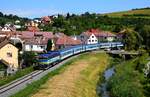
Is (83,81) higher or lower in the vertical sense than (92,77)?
higher

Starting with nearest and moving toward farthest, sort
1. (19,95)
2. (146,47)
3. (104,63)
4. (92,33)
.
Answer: (19,95) → (104,63) → (146,47) → (92,33)

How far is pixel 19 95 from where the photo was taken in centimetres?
3772

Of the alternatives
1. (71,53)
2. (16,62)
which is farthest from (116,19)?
(16,62)

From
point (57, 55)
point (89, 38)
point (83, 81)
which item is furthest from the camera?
point (89, 38)

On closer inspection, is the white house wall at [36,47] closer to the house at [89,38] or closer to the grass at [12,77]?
the house at [89,38]

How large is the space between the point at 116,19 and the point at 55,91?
441ft

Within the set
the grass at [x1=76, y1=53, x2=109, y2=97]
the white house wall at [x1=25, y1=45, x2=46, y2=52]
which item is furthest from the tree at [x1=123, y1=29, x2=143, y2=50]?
the white house wall at [x1=25, y1=45, x2=46, y2=52]

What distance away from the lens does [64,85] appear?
4562 cm

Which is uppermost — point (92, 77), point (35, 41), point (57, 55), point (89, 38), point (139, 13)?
point (139, 13)

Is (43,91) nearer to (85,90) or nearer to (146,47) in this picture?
(85,90)

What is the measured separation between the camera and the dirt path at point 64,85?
3900 cm

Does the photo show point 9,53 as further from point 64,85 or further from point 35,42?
point 64,85

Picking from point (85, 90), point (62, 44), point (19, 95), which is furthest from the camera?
point (62, 44)

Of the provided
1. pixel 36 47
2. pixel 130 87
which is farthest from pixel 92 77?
pixel 36 47
